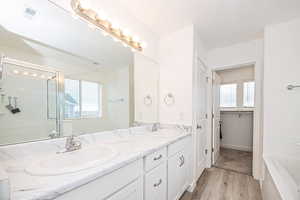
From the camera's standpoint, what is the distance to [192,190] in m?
2.00

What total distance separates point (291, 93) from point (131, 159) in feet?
7.61

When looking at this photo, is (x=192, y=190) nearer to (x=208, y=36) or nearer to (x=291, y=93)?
(x=291, y=93)

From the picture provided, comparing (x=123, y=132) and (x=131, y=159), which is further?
(x=123, y=132)

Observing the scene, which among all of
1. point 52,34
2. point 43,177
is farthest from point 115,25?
point 43,177

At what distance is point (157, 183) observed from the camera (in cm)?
129

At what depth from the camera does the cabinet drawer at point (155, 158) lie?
3.80 feet

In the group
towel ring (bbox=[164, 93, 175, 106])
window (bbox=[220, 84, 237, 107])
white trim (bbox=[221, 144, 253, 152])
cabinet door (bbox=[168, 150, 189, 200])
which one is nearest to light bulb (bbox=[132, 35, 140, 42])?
towel ring (bbox=[164, 93, 175, 106])

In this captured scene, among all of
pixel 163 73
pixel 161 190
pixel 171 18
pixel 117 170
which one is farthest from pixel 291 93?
pixel 117 170

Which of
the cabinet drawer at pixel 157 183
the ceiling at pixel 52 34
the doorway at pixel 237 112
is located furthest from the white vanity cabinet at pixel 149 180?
the doorway at pixel 237 112

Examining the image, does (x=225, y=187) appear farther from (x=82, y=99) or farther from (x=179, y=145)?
(x=82, y=99)

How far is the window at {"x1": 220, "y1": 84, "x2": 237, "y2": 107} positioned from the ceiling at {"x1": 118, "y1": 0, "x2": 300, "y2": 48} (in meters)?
2.02

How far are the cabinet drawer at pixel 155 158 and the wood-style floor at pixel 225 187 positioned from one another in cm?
92

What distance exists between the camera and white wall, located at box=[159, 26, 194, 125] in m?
2.03

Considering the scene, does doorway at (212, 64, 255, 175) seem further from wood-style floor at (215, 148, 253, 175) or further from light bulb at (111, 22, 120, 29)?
light bulb at (111, 22, 120, 29)
